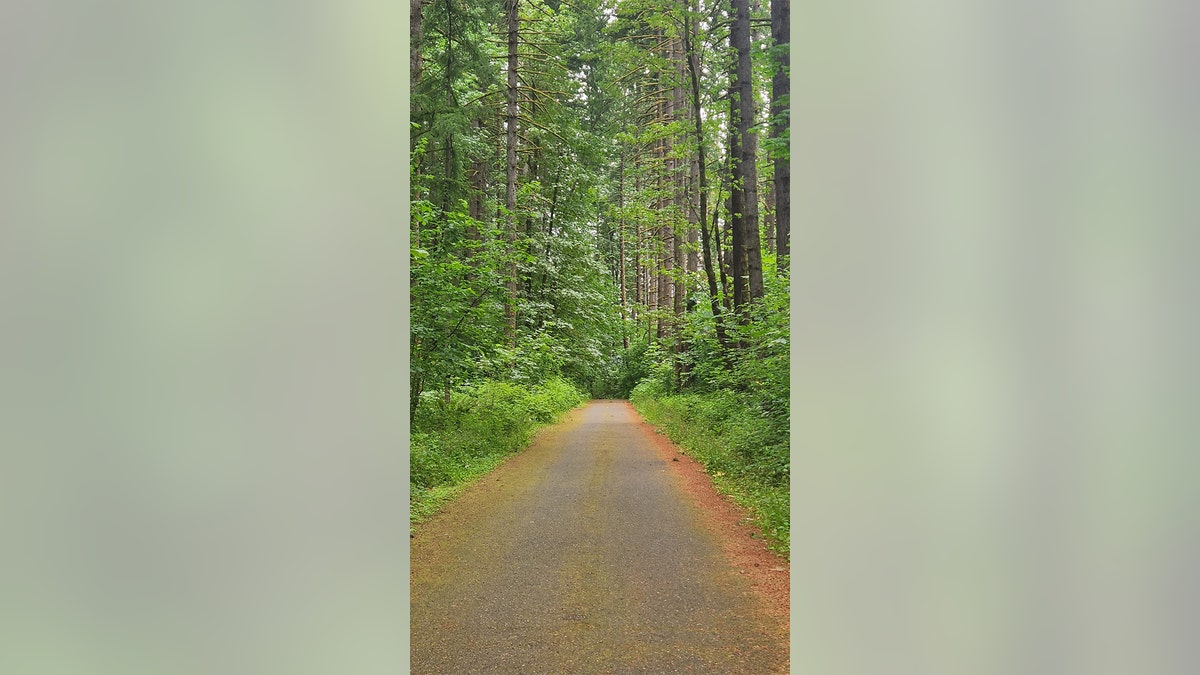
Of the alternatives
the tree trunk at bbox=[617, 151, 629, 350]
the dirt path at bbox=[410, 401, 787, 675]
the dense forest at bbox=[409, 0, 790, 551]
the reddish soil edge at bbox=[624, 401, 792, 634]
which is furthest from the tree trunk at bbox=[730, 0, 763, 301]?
the tree trunk at bbox=[617, 151, 629, 350]

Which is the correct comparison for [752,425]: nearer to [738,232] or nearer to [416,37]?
[738,232]

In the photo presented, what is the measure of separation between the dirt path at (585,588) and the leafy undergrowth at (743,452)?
0.43 m

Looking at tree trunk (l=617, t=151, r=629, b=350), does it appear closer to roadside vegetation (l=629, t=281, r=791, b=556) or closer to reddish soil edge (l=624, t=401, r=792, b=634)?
roadside vegetation (l=629, t=281, r=791, b=556)

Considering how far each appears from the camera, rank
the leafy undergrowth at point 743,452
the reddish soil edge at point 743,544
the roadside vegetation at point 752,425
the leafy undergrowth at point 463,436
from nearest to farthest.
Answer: the reddish soil edge at point 743,544
the leafy undergrowth at point 743,452
the roadside vegetation at point 752,425
the leafy undergrowth at point 463,436

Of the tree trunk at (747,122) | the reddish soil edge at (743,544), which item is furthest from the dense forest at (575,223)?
the reddish soil edge at (743,544)

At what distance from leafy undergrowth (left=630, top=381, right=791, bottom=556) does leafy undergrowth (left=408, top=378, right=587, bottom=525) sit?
2.86 meters

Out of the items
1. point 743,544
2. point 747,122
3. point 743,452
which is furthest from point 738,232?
point 743,544

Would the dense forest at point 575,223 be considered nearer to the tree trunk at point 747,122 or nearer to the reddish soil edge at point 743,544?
the tree trunk at point 747,122

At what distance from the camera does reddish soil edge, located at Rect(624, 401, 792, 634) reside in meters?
4.05

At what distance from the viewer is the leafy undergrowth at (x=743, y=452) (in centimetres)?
575

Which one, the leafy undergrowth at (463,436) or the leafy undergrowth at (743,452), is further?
the leafy undergrowth at (463,436)
